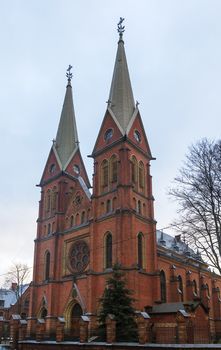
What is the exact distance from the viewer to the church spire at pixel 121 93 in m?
38.4

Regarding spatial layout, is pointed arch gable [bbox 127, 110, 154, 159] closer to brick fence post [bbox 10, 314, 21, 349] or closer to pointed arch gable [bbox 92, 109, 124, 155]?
pointed arch gable [bbox 92, 109, 124, 155]

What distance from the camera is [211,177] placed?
21.7 metres

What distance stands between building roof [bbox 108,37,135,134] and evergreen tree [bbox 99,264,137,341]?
1583 cm

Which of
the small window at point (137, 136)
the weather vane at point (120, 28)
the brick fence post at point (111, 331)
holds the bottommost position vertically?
the brick fence post at point (111, 331)

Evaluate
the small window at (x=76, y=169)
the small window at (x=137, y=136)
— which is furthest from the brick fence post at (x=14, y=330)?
the small window at (x=137, y=136)

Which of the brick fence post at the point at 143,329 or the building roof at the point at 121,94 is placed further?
the building roof at the point at 121,94

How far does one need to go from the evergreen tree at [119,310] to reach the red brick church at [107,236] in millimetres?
3992

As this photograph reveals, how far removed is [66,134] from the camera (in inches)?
1831

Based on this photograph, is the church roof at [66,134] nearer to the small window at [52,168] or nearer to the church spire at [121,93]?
the small window at [52,168]

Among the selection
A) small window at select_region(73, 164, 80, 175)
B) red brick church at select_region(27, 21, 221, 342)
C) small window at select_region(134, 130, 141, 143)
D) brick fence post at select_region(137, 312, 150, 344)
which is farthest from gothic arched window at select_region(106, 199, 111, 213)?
brick fence post at select_region(137, 312, 150, 344)

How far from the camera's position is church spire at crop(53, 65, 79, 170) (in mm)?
44722

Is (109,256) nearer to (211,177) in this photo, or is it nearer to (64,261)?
(64,261)

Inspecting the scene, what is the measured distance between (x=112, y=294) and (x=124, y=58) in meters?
28.5

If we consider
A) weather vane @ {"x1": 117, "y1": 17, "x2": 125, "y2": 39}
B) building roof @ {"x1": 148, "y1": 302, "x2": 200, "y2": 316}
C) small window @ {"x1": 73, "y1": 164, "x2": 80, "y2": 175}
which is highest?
weather vane @ {"x1": 117, "y1": 17, "x2": 125, "y2": 39}
